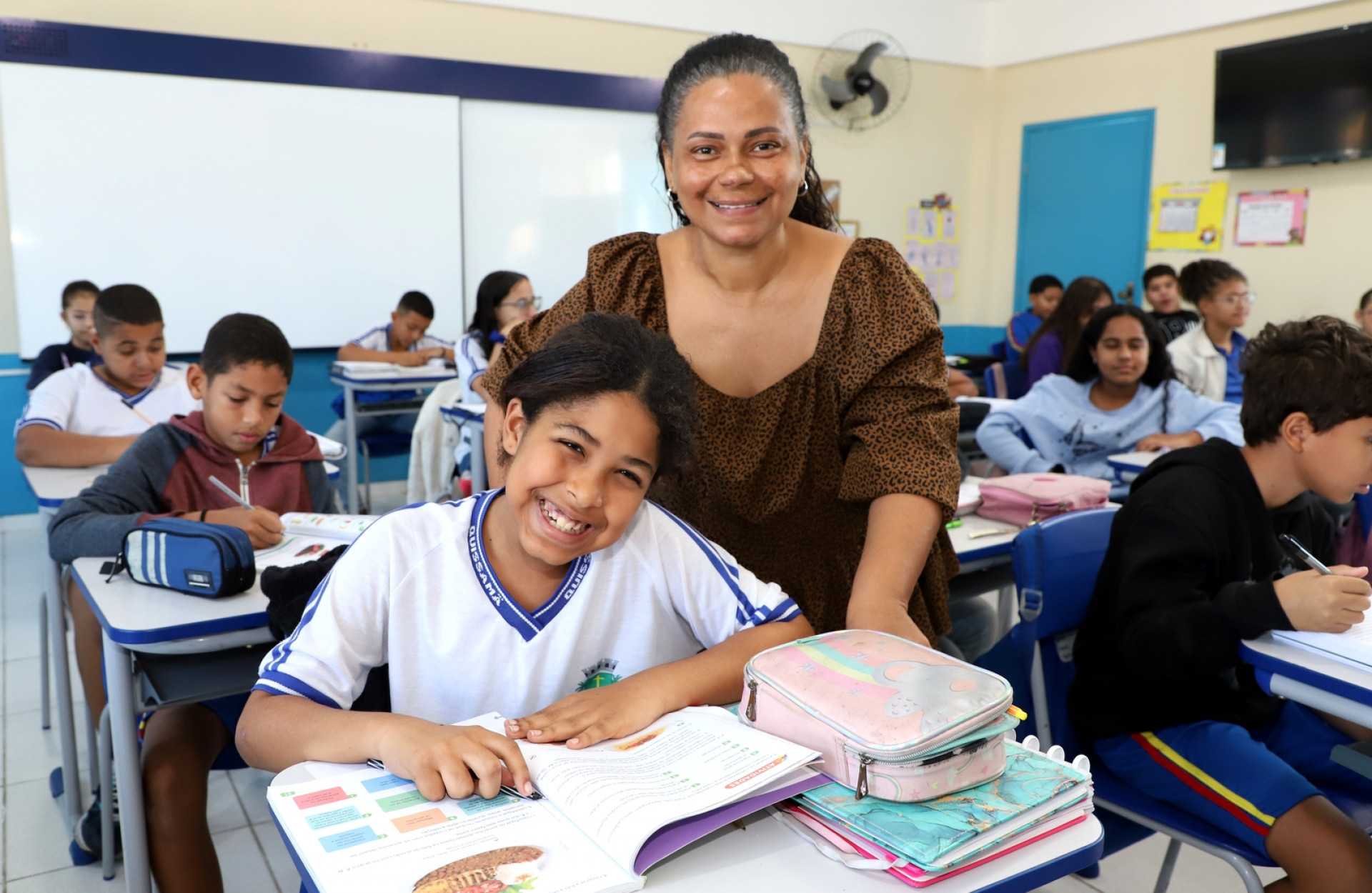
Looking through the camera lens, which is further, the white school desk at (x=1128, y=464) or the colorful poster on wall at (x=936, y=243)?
the colorful poster on wall at (x=936, y=243)

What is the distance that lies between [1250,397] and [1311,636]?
19.1 inches

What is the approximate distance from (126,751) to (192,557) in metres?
0.32

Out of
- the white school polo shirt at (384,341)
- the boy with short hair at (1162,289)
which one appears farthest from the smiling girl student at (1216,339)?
the white school polo shirt at (384,341)

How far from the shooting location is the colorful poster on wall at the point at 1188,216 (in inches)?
233

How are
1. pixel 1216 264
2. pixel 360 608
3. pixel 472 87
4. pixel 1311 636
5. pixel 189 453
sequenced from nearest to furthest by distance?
pixel 360 608 < pixel 1311 636 < pixel 189 453 < pixel 1216 264 < pixel 472 87

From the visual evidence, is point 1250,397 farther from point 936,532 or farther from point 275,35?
point 275,35

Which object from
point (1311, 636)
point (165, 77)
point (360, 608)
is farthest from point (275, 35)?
point (1311, 636)

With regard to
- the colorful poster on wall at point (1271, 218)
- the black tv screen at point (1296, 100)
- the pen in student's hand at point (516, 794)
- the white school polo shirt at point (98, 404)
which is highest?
the black tv screen at point (1296, 100)

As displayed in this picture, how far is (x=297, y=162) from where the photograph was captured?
17.0 feet

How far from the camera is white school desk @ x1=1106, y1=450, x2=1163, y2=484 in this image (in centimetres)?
269

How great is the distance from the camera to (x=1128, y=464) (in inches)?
107

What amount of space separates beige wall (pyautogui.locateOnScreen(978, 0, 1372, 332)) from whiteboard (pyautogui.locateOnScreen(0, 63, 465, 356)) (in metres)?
4.07

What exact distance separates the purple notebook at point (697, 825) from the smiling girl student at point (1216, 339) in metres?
3.87

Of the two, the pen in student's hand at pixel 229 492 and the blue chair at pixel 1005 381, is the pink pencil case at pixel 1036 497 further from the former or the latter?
the blue chair at pixel 1005 381
